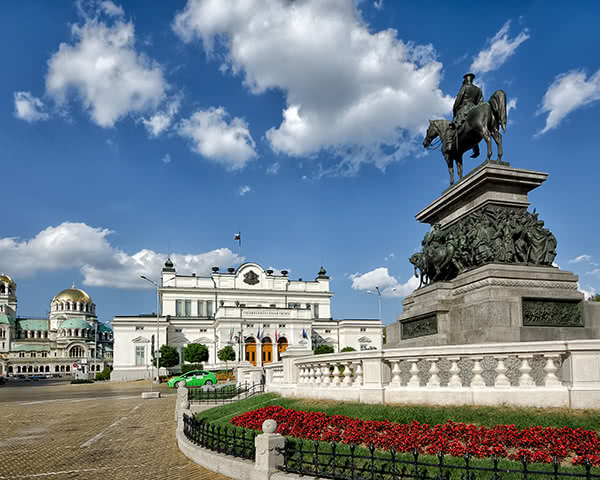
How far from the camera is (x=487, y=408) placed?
9.78 m

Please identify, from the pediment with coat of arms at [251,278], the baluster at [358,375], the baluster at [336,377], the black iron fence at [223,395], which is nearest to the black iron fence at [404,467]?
the baluster at [358,375]

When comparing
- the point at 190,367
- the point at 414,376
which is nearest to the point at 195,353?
the point at 190,367

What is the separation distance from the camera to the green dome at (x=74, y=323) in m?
161

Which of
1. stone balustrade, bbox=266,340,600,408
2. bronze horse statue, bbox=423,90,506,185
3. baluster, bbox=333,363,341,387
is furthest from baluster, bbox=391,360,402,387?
bronze horse statue, bbox=423,90,506,185

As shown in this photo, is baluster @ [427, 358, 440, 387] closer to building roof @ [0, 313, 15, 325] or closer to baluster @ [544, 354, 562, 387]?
baluster @ [544, 354, 562, 387]

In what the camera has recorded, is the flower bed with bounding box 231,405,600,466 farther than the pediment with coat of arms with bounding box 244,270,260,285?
No

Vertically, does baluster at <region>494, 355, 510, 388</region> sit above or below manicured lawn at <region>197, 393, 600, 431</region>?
above

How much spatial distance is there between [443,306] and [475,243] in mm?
1976

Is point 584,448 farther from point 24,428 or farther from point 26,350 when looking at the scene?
point 26,350

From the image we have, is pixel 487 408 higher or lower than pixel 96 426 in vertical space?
higher

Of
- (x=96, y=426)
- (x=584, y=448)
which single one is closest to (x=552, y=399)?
(x=584, y=448)

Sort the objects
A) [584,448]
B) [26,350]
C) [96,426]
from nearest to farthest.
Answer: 1. [584,448]
2. [96,426]
3. [26,350]

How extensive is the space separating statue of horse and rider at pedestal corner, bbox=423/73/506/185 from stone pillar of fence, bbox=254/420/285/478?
1125 centimetres

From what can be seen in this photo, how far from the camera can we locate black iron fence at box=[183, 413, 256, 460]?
10.1 m
